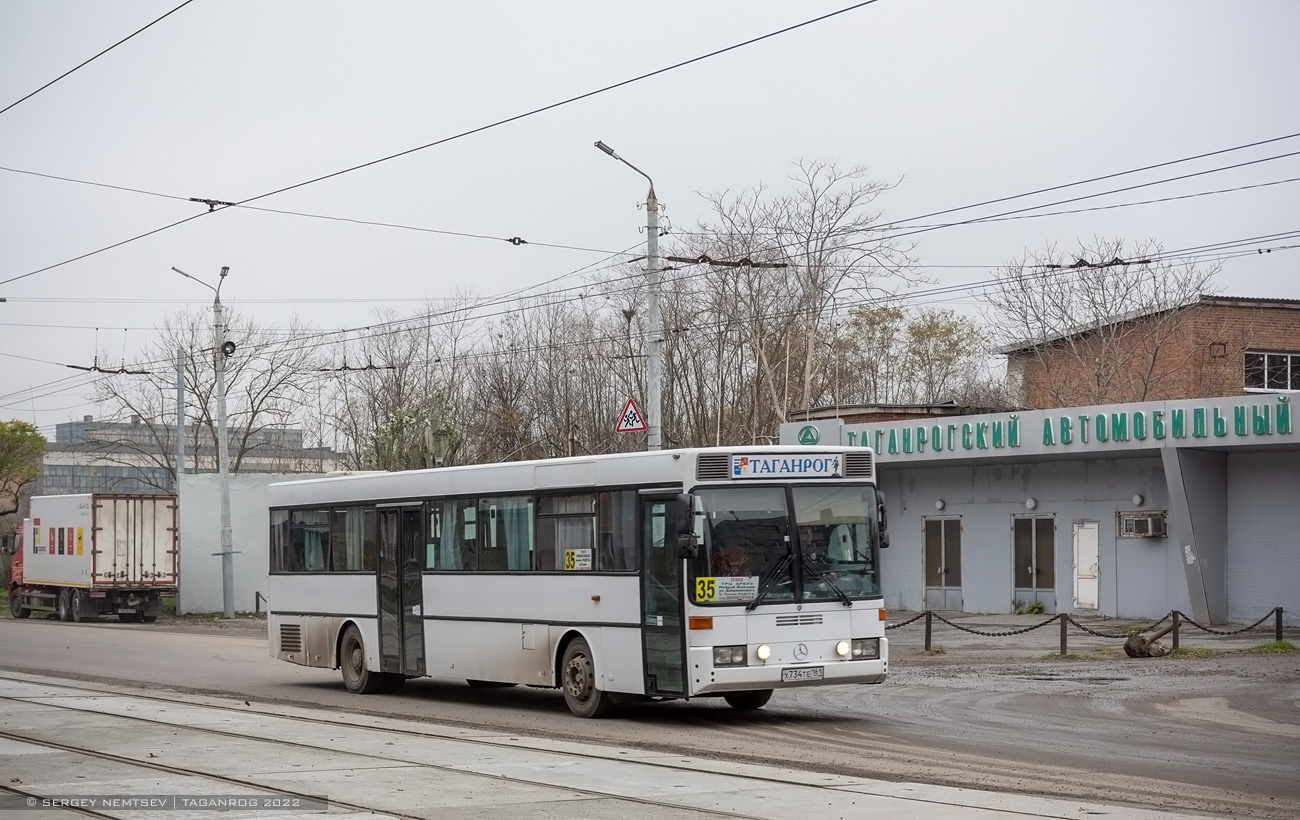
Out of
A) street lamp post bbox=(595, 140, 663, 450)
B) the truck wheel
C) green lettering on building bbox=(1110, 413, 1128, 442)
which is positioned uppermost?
street lamp post bbox=(595, 140, 663, 450)

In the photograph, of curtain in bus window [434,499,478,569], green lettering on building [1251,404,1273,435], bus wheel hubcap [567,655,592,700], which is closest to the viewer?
bus wheel hubcap [567,655,592,700]

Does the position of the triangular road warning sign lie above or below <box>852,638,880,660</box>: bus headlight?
above

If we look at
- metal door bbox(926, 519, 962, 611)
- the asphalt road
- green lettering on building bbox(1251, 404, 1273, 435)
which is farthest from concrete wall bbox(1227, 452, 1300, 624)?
metal door bbox(926, 519, 962, 611)

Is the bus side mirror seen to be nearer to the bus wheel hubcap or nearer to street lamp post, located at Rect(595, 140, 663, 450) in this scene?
the bus wheel hubcap

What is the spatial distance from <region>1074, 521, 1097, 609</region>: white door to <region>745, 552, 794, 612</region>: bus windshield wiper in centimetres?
1990

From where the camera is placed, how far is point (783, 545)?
583 inches

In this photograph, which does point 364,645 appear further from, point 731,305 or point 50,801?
point 731,305

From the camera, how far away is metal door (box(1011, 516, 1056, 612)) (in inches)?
1336

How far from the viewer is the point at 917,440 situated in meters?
35.0

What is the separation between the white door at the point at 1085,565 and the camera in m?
32.9

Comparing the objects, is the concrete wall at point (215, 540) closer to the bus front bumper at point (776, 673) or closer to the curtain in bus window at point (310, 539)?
the curtain in bus window at point (310, 539)

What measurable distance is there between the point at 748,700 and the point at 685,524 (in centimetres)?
315

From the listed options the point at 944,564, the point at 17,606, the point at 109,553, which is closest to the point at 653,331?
the point at 944,564

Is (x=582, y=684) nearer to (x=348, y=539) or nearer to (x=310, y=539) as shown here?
(x=348, y=539)
